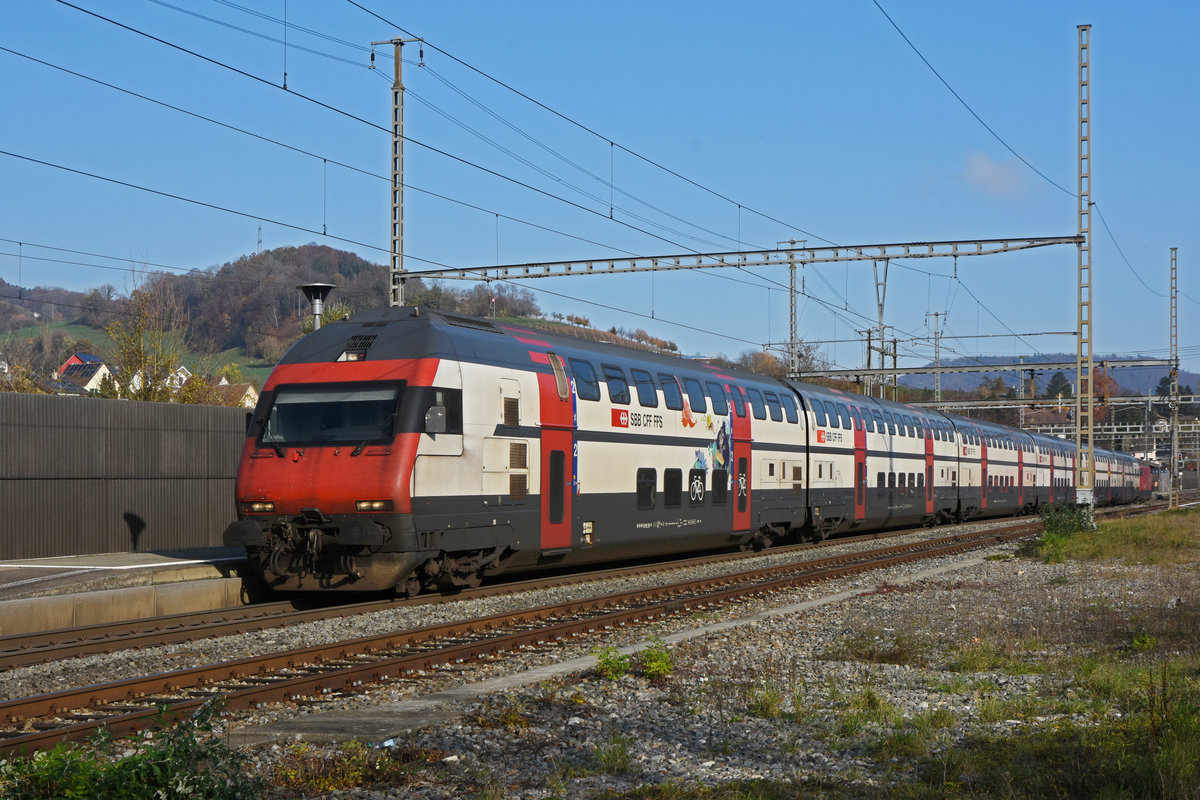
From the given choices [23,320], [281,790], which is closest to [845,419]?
[281,790]

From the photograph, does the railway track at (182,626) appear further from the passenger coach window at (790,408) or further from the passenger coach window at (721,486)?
the passenger coach window at (790,408)

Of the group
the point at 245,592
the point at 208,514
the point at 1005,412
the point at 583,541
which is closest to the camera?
the point at 245,592

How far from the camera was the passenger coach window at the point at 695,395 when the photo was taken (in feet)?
73.0

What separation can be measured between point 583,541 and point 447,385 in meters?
4.45

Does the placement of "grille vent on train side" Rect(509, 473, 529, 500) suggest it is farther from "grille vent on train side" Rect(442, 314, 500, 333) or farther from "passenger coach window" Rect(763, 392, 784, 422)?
"passenger coach window" Rect(763, 392, 784, 422)

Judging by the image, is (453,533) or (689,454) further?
(689,454)

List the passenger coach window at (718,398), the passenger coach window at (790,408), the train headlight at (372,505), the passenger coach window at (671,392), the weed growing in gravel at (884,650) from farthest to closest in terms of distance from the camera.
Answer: the passenger coach window at (790,408) → the passenger coach window at (718,398) → the passenger coach window at (671,392) → the train headlight at (372,505) → the weed growing in gravel at (884,650)

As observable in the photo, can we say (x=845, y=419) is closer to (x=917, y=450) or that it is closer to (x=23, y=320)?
(x=917, y=450)

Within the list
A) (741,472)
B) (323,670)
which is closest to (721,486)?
(741,472)

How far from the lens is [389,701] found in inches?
377

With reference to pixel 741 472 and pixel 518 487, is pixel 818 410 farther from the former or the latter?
pixel 518 487

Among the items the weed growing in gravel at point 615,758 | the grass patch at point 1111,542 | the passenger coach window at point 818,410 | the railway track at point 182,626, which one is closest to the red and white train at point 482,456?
the railway track at point 182,626

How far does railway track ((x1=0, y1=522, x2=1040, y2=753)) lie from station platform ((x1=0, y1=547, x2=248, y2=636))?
4.34 m

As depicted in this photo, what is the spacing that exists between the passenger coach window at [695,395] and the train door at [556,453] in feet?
14.3
